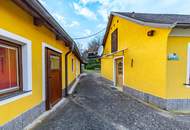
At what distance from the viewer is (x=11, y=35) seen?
355 cm

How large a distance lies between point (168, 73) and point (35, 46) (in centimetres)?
476

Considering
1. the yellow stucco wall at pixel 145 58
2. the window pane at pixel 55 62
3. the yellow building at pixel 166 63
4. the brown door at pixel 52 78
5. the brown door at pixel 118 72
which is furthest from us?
the brown door at pixel 118 72

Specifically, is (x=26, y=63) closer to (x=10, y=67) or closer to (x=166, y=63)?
(x=10, y=67)

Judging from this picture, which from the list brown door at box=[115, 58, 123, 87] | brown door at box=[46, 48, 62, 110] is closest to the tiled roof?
brown door at box=[115, 58, 123, 87]

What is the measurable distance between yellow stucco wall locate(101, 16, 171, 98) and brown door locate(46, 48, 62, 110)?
3.87 meters

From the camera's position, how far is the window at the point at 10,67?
366 centimetres

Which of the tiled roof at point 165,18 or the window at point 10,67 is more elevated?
the tiled roof at point 165,18

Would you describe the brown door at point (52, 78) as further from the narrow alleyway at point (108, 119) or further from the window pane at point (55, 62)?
the narrow alleyway at point (108, 119)

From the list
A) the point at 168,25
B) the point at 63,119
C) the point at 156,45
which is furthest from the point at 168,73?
the point at 63,119

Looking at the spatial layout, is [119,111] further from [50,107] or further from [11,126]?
[11,126]

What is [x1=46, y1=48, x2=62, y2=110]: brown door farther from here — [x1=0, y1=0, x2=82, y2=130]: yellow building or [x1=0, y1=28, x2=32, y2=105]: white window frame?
[x1=0, y1=28, x2=32, y2=105]: white window frame

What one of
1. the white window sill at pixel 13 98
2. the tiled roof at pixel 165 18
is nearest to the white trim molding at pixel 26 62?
the white window sill at pixel 13 98

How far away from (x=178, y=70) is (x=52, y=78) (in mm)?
4810

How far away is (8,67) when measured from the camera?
3.88 meters
